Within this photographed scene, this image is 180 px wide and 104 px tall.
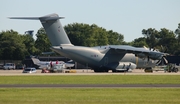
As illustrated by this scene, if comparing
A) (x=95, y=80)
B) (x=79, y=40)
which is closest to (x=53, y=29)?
(x=95, y=80)

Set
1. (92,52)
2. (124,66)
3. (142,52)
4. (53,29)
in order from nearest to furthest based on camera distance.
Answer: (53,29)
(92,52)
(142,52)
(124,66)

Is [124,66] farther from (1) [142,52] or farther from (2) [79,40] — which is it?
(2) [79,40]

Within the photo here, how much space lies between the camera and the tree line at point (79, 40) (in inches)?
5285

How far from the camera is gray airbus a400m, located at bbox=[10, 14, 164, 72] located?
68812 mm

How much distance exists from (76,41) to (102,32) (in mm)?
11135

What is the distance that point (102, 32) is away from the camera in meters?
163

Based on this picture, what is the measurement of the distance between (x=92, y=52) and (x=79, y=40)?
86.0 m

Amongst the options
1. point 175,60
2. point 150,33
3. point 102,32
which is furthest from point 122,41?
point 175,60

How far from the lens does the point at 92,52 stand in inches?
2778

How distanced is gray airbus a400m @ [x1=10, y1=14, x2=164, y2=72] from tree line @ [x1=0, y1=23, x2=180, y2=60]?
2427 inches

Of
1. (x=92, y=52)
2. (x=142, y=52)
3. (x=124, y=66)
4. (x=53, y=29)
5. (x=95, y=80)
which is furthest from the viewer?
(x=124, y=66)
